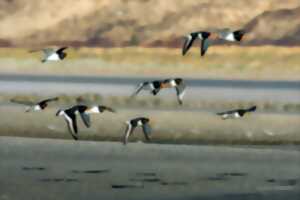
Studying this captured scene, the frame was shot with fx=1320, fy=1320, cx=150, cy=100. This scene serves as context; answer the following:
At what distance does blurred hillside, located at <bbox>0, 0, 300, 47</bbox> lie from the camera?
2998cm

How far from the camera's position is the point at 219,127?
14.6 m

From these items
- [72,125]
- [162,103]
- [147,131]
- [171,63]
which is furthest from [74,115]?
[171,63]

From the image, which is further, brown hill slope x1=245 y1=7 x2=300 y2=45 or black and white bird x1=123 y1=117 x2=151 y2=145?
brown hill slope x1=245 y1=7 x2=300 y2=45

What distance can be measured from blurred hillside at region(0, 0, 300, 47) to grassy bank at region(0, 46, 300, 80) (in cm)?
104

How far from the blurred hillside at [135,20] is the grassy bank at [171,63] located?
1.04m

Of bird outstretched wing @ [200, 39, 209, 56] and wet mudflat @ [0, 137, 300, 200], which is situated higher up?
wet mudflat @ [0, 137, 300, 200]

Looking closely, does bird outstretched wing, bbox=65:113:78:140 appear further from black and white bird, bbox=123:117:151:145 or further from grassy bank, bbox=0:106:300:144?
black and white bird, bbox=123:117:151:145

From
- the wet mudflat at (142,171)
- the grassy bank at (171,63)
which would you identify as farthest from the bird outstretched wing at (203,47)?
the grassy bank at (171,63)

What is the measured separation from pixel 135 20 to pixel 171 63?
16.0 feet

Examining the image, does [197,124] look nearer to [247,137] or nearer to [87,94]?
[247,137]

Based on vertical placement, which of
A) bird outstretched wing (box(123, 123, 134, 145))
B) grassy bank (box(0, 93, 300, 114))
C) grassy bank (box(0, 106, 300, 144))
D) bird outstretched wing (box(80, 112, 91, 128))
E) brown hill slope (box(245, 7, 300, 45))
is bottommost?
brown hill slope (box(245, 7, 300, 45))

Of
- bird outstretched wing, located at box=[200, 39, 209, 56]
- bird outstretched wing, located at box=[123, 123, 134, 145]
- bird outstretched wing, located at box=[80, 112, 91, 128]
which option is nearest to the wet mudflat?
bird outstretched wing, located at box=[123, 123, 134, 145]

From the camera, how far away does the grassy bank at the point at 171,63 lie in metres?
25.5

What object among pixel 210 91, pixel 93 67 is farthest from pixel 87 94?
pixel 93 67
